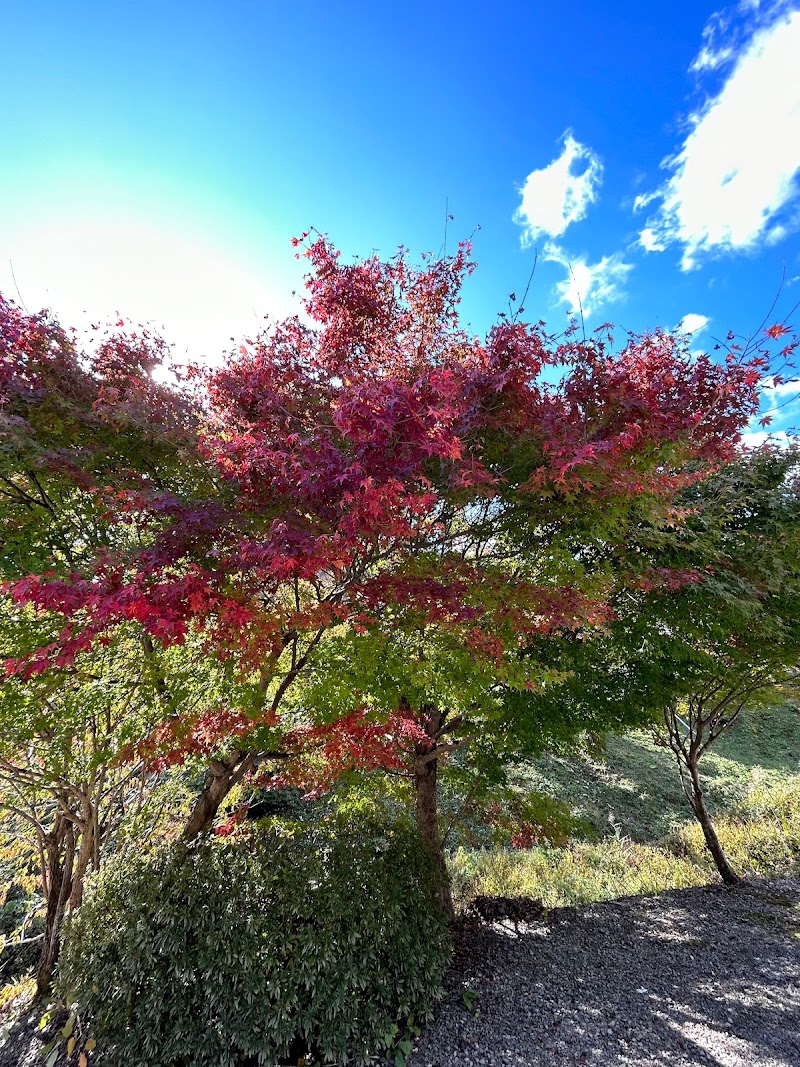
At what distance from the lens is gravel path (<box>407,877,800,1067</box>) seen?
314 centimetres

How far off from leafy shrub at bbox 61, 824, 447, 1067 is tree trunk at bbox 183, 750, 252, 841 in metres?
0.84

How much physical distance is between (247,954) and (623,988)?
3344 mm

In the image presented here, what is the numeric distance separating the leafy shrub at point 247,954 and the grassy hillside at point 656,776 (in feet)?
27.2

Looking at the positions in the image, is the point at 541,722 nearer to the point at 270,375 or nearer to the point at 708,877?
the point at 270,375

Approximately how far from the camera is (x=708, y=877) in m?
7.77

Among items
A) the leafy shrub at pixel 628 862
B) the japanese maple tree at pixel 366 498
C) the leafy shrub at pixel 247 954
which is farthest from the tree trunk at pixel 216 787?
the leafy shrub at pixel 628 862

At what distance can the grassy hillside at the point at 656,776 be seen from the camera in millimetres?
11367

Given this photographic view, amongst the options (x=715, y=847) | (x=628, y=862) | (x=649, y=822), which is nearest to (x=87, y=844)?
(x=715, y=847)

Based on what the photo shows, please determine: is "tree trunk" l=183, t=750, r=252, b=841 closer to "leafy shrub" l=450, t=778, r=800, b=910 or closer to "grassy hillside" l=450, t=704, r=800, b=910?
"grassy hillside" l=450, t=704, r=800, b=910

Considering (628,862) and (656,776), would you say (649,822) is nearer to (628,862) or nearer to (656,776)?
(656,776)

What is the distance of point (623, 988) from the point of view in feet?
13.0

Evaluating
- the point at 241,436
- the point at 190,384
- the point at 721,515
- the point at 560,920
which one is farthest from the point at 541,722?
the point at 190,384

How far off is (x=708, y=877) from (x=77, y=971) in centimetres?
940

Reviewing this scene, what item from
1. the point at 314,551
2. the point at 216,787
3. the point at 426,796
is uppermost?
the point at 314,551
